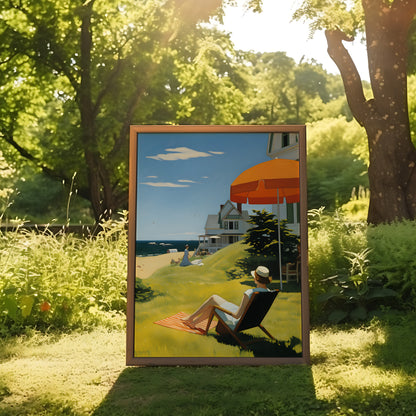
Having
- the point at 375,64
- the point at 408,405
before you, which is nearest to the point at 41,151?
the point at 375,64

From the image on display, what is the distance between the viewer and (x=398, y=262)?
6.42m

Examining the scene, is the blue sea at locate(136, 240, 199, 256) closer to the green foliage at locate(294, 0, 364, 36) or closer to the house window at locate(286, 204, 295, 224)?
the house window at locate(286, 204, 295, 224)

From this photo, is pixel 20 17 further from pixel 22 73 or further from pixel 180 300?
pixel 180 300

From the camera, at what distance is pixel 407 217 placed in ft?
29.8

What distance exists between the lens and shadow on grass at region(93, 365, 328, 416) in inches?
154

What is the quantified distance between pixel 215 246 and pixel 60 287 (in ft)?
8.96

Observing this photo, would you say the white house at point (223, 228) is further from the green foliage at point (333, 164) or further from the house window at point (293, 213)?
the green foliage at point (333, 164)

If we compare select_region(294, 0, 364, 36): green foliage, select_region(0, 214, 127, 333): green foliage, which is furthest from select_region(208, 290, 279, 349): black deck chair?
select_region(294, 0, 364, 36): green foliage

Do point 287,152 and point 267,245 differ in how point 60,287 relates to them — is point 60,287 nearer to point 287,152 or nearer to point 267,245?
point 267,245

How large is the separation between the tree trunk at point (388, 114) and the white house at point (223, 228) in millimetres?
5125

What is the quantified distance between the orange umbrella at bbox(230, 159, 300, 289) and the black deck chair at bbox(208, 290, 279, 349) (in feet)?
0.96

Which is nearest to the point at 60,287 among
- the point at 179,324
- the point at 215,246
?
the point at 179,324

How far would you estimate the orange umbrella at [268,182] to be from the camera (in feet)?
15.8

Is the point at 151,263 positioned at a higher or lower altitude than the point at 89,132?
lower
